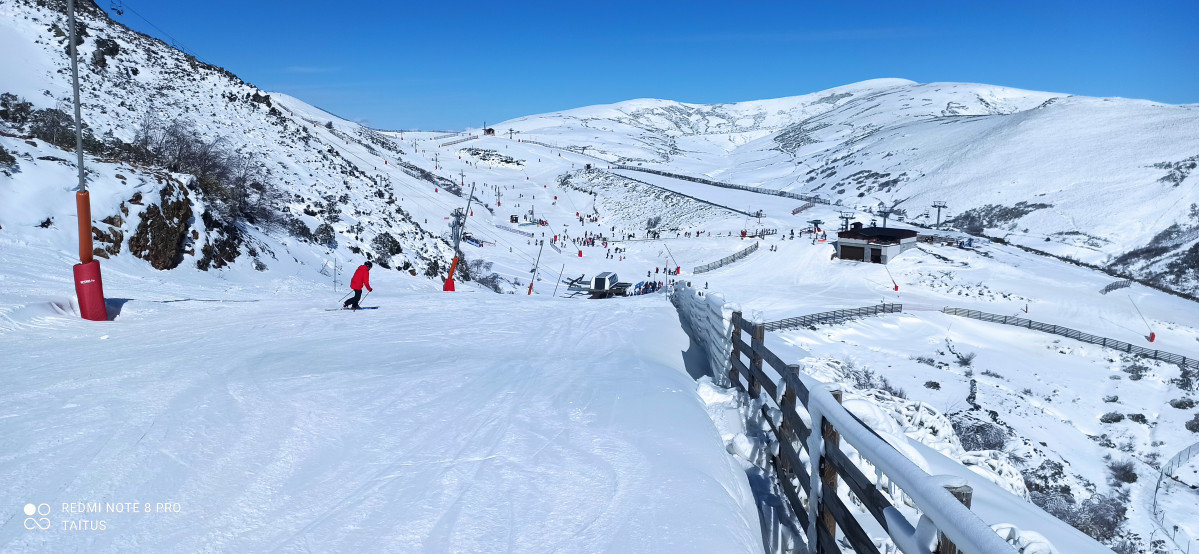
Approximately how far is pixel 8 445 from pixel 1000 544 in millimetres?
6170

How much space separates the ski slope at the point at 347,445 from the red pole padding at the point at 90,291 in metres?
0.31

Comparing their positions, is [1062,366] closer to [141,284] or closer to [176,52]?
[141,284]

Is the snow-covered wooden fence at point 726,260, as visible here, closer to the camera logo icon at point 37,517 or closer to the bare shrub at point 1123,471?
the bare shrub at point 1123,471

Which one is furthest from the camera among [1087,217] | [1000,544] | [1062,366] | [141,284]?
[1087,217]

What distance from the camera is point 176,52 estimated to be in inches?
1962

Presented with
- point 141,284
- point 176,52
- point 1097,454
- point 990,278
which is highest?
point 176,52

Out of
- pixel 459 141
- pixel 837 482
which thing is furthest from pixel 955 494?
pixel 459 141

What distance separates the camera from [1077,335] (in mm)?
30250

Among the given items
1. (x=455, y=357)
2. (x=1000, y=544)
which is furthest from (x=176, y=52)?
(x=1000, y=544)

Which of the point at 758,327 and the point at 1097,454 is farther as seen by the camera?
the point at 1097,454

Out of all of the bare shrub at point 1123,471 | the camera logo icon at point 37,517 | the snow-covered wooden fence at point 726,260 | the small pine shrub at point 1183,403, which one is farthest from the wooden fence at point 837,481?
the snow-covered wooden fence at point 726,260

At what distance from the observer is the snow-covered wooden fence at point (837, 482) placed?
275cm

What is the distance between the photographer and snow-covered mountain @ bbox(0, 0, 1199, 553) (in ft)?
15.4

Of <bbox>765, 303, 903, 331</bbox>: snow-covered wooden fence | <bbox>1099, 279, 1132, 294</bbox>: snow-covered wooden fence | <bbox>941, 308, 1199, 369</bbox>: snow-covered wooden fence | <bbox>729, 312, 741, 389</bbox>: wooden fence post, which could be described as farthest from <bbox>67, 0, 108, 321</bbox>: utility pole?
<bbox>1099, 279, 1132, 294</bbox>: snow-covered wooden fence
